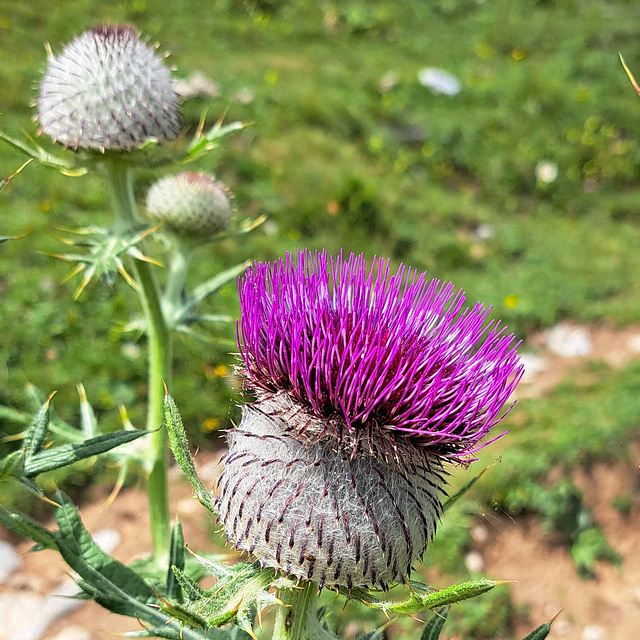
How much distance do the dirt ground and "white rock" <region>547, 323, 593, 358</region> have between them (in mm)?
1413

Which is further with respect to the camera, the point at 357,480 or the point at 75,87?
the point at 75,87

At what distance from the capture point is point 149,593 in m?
1.92

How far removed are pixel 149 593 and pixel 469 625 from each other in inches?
96.9

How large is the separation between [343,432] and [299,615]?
1.60 feet

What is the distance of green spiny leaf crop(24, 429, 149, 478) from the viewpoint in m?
1.72

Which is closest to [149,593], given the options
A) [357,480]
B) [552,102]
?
[357,480]

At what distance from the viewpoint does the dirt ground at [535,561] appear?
3.81 meters

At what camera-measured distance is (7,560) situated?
377 cm

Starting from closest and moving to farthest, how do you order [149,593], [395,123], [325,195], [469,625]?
[149,593] < [469,625] < [325,195] < [395,123]

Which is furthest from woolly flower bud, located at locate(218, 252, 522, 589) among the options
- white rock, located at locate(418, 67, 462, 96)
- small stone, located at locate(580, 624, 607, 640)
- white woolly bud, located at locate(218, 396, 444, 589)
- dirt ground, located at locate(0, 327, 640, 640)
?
white rock, located at locate(418, 67, 462, 96)

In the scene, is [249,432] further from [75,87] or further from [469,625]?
[469,625]

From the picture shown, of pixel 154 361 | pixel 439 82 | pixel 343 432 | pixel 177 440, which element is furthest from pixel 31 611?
pixel 439 82

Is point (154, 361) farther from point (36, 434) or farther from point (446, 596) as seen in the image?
point (446, 596)

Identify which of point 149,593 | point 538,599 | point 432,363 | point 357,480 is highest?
point 432,363
